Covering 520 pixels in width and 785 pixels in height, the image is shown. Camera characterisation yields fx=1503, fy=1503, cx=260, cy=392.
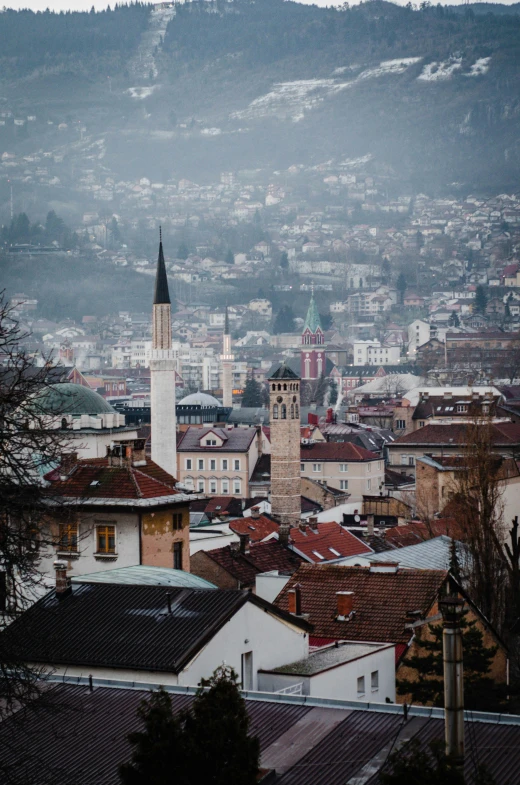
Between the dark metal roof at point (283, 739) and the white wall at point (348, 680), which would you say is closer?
the dark metal roof at point (283, 739)

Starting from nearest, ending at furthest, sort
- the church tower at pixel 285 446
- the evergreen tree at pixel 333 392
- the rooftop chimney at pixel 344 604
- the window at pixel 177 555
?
the rooftop chimney at pixel 344 604
the window at pixel 177 555
the church tower at pixel 285 446
the evergreen tree at pixel 333 392

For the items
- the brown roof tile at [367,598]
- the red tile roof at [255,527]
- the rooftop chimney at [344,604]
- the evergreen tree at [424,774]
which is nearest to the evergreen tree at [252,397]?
the red tile roof at [255,527]

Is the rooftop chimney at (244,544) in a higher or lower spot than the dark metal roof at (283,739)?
lower

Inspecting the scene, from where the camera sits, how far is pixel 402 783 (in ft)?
31.6

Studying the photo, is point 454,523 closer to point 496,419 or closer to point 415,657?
point 415,657

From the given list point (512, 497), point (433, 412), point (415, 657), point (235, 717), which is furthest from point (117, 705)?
point (433, 412)

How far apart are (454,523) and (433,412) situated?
46.1 m

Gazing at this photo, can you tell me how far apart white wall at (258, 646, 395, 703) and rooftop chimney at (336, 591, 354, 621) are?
5.18 feet

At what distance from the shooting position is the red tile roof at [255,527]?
38.6 m

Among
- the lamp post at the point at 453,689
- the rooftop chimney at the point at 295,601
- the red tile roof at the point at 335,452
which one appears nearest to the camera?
the lamp post at the point at 453,689

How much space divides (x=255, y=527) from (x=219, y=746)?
29997 millimetres

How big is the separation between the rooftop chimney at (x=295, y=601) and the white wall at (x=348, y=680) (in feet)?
6.89

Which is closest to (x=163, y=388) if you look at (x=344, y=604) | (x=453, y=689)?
(x=344, y=604)

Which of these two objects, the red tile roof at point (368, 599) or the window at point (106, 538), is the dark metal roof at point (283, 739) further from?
the window at point (106, 538)
